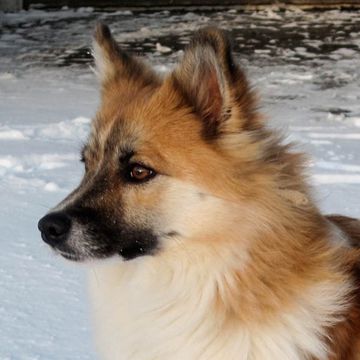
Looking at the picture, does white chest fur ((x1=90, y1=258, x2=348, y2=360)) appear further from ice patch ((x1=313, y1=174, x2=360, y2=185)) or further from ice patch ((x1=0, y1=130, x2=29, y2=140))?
ice patch ((x1=0, y1=130, x2=29, y2=140))

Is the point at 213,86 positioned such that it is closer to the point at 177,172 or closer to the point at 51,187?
the point at 177,172

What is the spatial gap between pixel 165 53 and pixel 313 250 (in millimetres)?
9190

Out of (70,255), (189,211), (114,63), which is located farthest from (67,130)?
(189,211)

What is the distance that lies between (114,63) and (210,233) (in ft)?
3.17

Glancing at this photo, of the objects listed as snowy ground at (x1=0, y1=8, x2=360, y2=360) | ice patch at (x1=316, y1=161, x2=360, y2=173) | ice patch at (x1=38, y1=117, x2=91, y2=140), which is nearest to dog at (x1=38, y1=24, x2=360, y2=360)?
snowy ground at (x1=0, y1=8, x2=360, y2=360)

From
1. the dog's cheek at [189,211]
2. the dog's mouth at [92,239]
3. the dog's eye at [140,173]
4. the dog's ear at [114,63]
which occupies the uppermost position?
the dog's ear at [114,63]

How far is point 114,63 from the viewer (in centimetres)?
344

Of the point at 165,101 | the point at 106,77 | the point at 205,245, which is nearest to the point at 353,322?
the point at 205,245

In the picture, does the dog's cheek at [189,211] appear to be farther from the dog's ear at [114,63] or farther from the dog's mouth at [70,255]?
the dog's ear at [114,63]

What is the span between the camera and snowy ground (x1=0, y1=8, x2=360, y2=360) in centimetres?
433

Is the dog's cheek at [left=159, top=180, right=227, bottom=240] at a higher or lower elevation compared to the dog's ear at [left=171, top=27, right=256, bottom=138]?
lower

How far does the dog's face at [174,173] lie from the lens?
2.90 m

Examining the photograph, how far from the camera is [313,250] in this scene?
9.45ft

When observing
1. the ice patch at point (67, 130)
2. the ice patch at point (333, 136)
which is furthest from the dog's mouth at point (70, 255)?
the ice patch at point (333, 136)
